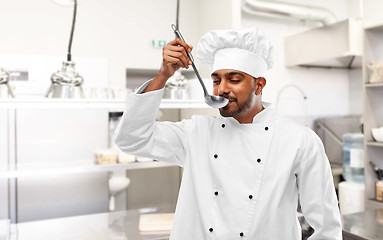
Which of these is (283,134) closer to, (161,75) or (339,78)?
(161,75)

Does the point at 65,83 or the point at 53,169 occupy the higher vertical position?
the point at 65,83

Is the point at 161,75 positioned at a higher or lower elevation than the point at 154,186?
higher

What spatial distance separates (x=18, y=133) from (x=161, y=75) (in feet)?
5.60

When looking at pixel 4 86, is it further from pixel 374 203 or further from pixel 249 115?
pixel 374 203

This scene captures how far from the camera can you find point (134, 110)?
1.15 meters

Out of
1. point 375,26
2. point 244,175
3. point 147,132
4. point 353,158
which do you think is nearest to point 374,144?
point 353,158

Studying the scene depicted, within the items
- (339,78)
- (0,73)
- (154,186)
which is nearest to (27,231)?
(0,73)

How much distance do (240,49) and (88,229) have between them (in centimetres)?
126

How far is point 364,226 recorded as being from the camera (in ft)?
6.58

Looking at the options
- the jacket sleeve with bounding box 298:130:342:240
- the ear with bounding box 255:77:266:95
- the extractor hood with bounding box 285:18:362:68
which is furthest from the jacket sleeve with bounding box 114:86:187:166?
the extractor hood with bounding box 285:18:362:68

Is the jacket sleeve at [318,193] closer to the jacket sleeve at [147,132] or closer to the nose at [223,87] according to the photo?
the nose at [223,87]

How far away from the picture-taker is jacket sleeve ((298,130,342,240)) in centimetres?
119

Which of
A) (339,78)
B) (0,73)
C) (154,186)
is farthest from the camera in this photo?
(339,78)

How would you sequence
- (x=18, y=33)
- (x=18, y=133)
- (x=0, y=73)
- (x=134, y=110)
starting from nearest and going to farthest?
(x=134, y=110) → (x=0, y=73) → (x=18, y=133) → (x=18, y=33)
